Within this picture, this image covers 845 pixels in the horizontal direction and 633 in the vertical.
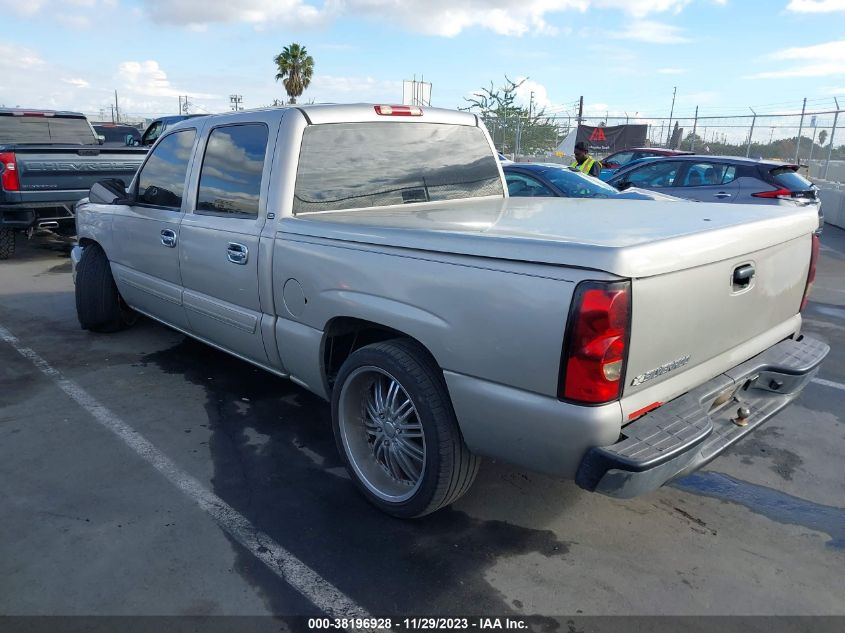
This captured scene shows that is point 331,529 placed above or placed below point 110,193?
below

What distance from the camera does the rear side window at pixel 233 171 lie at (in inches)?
145

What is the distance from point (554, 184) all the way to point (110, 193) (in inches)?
195

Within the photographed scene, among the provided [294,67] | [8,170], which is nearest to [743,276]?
[8,170]

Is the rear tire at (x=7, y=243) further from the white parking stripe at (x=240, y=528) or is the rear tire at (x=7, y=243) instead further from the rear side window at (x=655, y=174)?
the rear side window at (x=655, y=174)

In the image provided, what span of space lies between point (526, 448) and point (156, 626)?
5.08 feet

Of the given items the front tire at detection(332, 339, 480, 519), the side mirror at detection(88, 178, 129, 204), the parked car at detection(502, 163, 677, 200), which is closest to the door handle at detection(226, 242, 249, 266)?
the front tire at detection(332, 339, 480, 519)

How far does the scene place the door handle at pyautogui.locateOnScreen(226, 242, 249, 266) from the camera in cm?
363

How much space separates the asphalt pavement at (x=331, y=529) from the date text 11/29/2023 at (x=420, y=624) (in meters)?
0.04

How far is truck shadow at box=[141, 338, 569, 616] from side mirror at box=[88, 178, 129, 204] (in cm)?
197

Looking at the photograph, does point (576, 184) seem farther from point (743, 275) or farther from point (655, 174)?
point (743, 275)

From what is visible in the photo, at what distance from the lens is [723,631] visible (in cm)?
241

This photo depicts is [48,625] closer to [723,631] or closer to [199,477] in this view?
[199,477]

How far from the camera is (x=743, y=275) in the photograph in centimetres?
269

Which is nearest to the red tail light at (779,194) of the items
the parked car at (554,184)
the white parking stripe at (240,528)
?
the parked car at (554,184)
